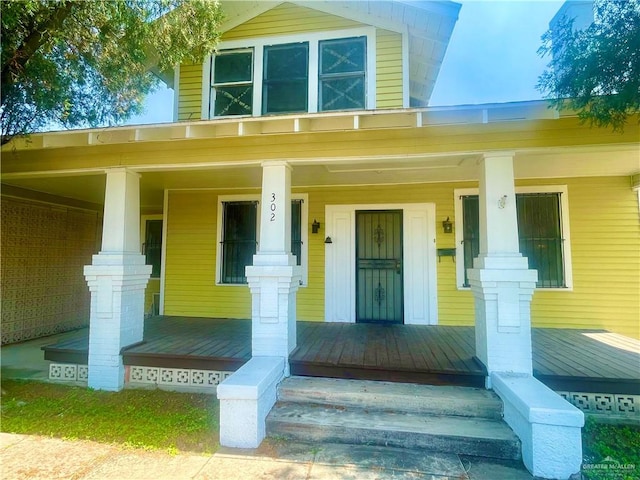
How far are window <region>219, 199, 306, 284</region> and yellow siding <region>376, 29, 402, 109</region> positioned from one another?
2129 millimetres

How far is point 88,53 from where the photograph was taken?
3.51 meters

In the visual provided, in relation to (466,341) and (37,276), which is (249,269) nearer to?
(466,341)

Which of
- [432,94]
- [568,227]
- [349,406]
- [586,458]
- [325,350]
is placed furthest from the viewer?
[432,94]

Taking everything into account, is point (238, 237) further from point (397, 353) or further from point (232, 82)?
point (397, 353)

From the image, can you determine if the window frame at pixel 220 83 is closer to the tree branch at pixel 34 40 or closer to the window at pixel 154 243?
the tree branch at pixel 34 40

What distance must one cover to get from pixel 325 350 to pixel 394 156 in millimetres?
2229

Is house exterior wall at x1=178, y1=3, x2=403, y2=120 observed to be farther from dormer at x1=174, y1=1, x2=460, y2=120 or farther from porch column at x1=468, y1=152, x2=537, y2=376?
→ porch column at x1=468, y1=152, x2=537, y2=376

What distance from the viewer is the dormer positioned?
4836mm

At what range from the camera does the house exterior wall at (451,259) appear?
4.91m

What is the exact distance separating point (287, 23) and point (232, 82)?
1.23m

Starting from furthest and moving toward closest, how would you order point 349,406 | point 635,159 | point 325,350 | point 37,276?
point 37,276
point 635,159
point 325,350
point 349,406

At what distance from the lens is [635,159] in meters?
4.17

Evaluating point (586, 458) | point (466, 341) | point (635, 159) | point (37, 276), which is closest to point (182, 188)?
point (37, 276)

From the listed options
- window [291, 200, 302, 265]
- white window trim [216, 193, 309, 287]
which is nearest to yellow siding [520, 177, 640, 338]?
white window trim [216, 193, 309, 287]
